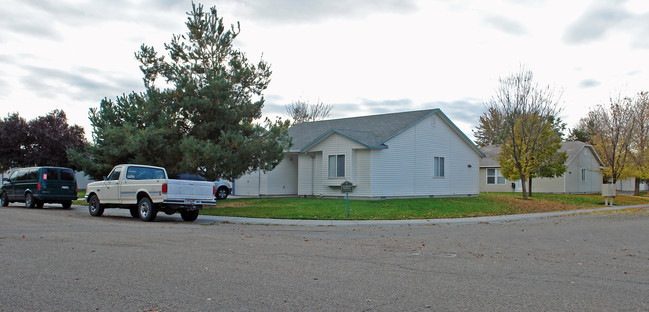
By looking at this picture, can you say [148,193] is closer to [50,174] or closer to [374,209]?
[374,209]

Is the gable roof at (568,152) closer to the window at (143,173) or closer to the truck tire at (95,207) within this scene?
the window at (143,173)

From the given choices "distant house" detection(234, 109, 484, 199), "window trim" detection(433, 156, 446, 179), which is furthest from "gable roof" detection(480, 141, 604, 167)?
"window trim" detection(433, 156, 446, 179)

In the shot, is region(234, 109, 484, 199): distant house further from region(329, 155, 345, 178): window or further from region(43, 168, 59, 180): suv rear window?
region(43, 168, 59, 180): suv rear window

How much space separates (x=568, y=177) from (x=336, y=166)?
26.0 m

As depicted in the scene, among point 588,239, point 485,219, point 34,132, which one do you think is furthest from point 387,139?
point 34,132

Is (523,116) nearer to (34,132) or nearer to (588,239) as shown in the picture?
(588,239)

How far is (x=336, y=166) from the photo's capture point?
27.3 metres

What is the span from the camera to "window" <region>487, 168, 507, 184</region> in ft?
149

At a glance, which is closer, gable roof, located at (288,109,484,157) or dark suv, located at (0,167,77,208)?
dark suv, located at (0,167,77,208)

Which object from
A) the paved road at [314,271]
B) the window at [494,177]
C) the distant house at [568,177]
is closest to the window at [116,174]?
the paved road at [314,271]

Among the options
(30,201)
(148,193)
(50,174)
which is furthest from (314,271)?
(30,201)

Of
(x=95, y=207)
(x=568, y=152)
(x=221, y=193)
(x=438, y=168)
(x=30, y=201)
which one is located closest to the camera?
(x=95, y=207)

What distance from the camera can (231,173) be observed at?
22766mm

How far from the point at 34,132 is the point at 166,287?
40.0 meters
